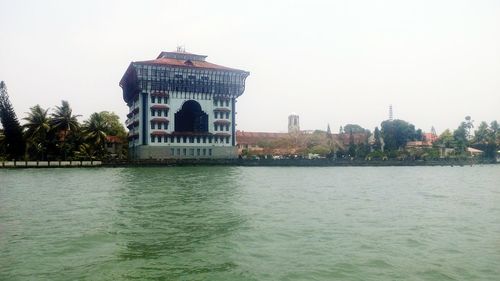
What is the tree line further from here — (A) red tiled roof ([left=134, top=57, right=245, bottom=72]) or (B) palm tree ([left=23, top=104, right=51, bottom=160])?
(A) red tiled roof ([left=134, top=57, right=245, bottom=72])

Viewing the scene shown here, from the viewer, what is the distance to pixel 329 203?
2298 cm

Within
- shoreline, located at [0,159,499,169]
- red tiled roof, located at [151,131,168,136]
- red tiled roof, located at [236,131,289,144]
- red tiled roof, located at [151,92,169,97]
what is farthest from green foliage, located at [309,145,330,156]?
red tiled roof, located at [151,92,169,97]

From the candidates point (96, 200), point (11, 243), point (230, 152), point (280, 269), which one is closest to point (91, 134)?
point (230, 152)

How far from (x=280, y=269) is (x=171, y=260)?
265cm

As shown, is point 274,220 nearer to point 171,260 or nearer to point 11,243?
point 171,260

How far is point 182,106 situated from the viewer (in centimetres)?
7688

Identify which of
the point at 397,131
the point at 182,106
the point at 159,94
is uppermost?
the point at 159,94

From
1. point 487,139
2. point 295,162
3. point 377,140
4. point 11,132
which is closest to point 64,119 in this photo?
point 11,132

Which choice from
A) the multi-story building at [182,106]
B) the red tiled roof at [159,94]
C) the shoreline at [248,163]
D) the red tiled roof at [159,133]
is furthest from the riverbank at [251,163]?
Answer: the red tiled roof at [159,94]

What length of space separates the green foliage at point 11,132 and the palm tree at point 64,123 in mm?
5676

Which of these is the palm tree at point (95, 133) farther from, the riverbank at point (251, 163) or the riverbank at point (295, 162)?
the riverbank at point (295, 162)

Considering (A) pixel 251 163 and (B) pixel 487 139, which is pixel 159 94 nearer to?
(A) pixel 251 163

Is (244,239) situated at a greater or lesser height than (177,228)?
lesser

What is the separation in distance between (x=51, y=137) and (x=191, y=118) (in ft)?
76.9
